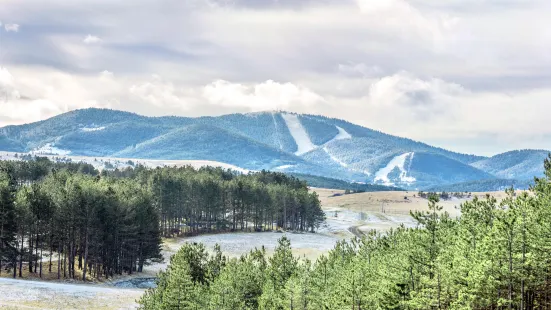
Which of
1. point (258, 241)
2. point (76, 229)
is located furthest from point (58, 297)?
point (258, 241)

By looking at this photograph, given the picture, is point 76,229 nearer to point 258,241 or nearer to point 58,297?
point 58,297

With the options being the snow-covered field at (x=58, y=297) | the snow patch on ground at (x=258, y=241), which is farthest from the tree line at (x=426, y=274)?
the snow patch on ground at (x=258, y=241)

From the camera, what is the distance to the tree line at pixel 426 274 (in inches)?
1729

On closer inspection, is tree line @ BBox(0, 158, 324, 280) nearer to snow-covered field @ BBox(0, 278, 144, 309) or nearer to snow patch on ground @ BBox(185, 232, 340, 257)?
snow-covered field @ BBox(0, 278, 144, 309)

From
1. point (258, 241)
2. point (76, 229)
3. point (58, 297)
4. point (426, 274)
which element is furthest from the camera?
point (258, 241)

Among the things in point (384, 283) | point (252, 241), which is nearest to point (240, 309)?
point (384, 283)

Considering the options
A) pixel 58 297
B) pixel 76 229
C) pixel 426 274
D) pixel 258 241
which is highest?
pixel 76 229

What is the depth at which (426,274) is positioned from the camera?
167 feet

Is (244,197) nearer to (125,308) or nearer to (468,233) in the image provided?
(125,308)

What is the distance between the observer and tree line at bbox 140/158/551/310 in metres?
43.9

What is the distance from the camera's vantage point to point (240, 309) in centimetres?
5656

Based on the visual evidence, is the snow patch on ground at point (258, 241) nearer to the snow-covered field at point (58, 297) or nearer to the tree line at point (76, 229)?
the tree line at point (76, 229)

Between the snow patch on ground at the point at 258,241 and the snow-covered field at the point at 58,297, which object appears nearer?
the snow-covered field at the point at 58,297

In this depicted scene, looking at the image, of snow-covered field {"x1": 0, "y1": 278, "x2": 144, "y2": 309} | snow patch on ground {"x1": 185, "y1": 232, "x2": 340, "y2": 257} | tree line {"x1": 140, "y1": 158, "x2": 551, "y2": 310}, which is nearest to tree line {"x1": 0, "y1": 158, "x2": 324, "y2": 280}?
snow-covered field {"x1": 0, "y1": 278, "x2": 144, "y2": 309}
